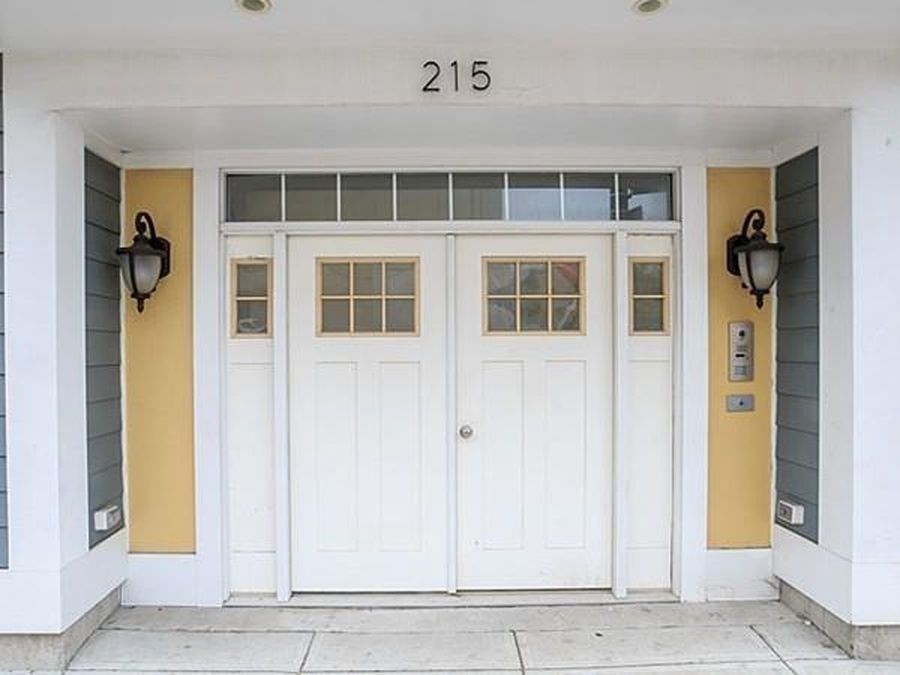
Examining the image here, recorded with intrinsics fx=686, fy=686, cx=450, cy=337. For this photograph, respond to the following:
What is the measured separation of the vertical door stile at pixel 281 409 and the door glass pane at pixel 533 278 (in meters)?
1.19

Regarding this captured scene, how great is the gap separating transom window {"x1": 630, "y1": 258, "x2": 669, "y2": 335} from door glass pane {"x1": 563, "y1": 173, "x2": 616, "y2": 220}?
1.05ft

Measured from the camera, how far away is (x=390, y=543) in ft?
11.4

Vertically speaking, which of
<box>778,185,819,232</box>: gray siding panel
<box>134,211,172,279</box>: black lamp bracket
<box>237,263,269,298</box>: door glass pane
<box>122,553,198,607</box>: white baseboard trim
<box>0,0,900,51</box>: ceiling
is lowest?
<box>122,553,198,607</box>: white baseboard trim

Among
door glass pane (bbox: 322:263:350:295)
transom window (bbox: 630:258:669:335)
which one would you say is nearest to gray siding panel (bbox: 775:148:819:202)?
transom window (bbox: 630:258:669:335)

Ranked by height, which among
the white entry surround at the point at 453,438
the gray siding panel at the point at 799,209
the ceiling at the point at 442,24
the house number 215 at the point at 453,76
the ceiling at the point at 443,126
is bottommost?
the white entry surround at the point at 453,438

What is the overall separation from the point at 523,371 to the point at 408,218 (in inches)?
37.9

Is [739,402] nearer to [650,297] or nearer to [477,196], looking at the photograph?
[650,297]

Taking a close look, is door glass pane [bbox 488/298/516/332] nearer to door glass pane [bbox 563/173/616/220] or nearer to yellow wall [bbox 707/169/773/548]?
door glass pane [bbox 563/173/616/220]

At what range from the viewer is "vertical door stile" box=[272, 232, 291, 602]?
3412 mm

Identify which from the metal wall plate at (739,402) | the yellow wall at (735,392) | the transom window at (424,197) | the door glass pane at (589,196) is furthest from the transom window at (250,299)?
the metal wall plate at (739,402)

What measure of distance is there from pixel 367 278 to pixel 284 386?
681 millimetres

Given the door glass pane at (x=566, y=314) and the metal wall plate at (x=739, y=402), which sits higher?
the door glass pane at (x=566, y=314)

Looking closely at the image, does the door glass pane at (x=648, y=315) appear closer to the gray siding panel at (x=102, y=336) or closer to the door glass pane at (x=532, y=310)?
the door glass pane at (x=532, y=310)

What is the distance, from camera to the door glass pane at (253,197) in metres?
3.44
